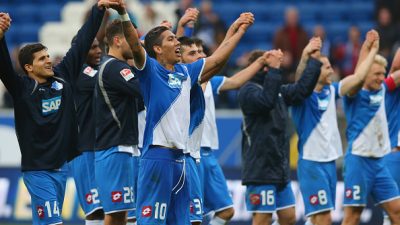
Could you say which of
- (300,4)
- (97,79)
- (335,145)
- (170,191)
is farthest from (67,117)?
(300,4)

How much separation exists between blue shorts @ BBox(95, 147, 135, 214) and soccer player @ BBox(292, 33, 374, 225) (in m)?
2.83

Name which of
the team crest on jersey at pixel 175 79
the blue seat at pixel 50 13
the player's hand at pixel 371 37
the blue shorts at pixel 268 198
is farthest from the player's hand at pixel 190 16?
the blue seat at pixel 50 13

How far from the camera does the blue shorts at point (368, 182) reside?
1341 centimetres

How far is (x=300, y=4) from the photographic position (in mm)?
23438

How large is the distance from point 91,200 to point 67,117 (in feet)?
5.12

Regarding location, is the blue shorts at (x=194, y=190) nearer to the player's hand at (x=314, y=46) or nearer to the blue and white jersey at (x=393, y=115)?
the player's hand at (x=314, y=46)

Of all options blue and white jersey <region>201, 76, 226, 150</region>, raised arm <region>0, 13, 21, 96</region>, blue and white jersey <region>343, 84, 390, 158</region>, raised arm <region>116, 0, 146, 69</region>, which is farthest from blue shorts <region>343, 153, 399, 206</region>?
raised arm <region>0, 13, 21, 96</region>

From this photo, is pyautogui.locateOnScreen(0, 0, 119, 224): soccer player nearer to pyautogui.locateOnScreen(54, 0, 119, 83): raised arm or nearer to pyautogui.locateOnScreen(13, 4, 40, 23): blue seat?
pyautogui.locateOnScreen(54, 0, 119, 83): raised arm

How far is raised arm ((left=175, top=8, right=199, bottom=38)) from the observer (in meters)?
12.0

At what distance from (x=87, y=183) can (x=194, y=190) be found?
1533mm

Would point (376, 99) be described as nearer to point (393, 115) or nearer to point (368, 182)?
point (393, 115)

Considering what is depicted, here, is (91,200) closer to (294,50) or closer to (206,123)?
(206,123)

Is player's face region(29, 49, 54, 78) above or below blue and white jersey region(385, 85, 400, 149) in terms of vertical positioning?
above

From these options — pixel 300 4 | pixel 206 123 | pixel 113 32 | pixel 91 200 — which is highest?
pixel 300 4
